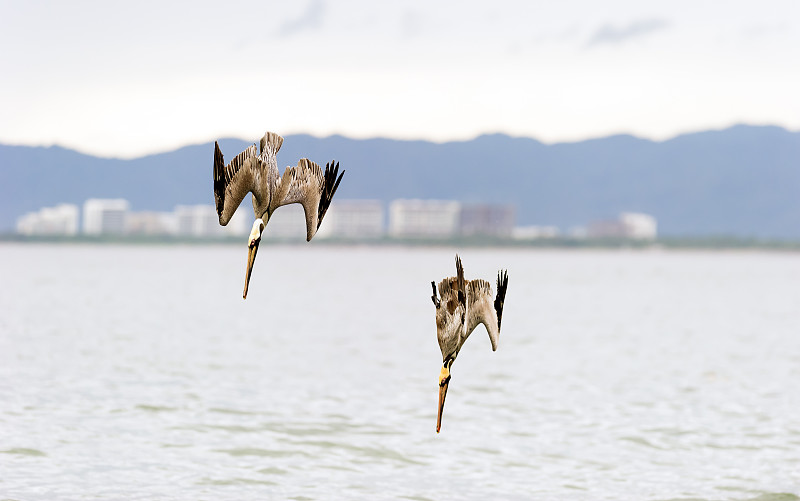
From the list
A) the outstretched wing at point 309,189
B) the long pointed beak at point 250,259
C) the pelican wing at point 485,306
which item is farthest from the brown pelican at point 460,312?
A: the long pointed beak at point 250,259

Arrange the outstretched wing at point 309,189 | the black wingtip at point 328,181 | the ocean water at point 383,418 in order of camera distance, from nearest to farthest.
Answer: the outstretched wing at point 309,189
the black wingtip at point 328,181
the ocean water at point 383,418

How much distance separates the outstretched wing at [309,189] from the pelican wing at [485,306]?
31.5 inches

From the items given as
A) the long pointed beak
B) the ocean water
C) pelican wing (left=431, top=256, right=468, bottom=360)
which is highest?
the long pointed beak

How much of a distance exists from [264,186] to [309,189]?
262mm

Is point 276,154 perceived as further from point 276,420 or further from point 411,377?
point 411,377

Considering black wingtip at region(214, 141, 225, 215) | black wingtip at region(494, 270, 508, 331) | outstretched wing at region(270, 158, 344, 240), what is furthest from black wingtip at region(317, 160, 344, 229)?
black wingtip at region(494, 270, 508, 331)

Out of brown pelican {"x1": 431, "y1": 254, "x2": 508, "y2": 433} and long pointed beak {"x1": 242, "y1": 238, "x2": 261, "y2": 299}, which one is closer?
long pointed beak {"x1": 242, "y1": 238, "x2": 261, "y2": 299}

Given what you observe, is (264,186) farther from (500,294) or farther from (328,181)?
(500,294)

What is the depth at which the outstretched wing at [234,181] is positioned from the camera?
15.8 feet

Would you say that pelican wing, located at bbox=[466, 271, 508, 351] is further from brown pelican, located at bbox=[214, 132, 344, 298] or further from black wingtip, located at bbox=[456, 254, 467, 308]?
brown pelican, located at bbox=[214, 132, 344, 298]

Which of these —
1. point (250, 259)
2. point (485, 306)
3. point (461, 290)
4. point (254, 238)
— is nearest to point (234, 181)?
point (254, 238)

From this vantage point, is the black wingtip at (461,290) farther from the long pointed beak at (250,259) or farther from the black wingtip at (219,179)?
the black wingtip at (219,179)

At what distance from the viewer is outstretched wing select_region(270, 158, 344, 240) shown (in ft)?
16.0

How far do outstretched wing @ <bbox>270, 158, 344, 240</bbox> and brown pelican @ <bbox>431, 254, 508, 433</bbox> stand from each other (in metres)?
0.69
